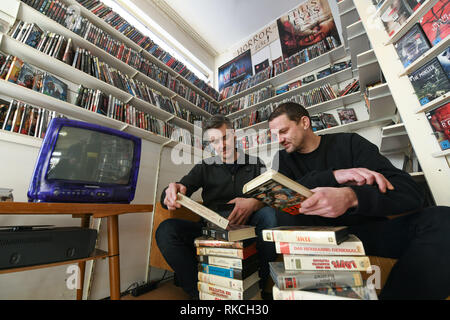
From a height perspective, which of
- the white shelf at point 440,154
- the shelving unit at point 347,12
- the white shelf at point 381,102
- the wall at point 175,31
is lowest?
the white shelf at point 440,154

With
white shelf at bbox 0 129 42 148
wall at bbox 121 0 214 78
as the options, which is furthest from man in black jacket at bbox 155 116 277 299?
wall at bbox 121 0 214 78

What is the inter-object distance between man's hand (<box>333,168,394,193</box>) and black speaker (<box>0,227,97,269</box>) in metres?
→ 1.07

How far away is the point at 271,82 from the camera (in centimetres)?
252

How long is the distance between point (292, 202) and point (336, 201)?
125 millimetres

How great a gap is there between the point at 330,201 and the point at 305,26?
9.71ft

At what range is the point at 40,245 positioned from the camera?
2.14 ft

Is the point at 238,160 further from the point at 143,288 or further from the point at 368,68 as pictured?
the point at 368,68

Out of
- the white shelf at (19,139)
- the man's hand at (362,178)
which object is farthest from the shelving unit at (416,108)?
the white shelf at (19,139)

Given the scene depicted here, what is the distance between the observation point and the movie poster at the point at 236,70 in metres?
3.04

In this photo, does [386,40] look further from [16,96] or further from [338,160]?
[16,96]

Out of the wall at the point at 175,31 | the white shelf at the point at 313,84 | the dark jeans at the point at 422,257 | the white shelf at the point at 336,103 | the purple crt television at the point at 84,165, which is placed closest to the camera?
the dark jeans at the point at 422,257

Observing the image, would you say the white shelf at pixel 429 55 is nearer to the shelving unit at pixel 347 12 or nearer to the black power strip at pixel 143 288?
the shelving unit at pixel 347 12

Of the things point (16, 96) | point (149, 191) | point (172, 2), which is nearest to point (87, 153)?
point (16, 96)

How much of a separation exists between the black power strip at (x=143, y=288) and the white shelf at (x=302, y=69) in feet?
7.94
